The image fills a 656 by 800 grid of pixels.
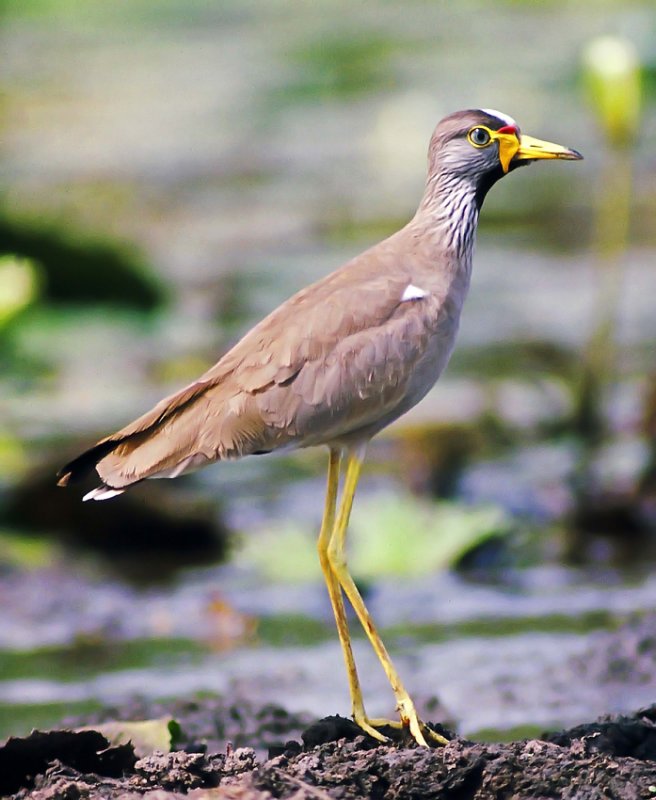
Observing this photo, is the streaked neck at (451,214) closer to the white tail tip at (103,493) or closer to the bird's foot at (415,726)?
the white tail tip at (103,493)

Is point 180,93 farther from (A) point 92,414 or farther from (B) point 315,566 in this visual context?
(B) point 315,566

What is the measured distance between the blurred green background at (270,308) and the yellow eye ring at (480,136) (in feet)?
5.87

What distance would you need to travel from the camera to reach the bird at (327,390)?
13.8 feet

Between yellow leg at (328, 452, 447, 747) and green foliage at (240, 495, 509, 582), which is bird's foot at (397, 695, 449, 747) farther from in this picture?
green foliage at (240, 495, 509, 582)

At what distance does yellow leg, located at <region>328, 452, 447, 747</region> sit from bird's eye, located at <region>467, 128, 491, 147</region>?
98 cm

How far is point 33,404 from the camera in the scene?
8.45 metres

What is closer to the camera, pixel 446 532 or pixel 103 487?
pixel 103 487

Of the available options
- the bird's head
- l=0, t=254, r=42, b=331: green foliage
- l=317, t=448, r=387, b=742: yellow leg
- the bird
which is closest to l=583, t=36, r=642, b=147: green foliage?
the bird's head

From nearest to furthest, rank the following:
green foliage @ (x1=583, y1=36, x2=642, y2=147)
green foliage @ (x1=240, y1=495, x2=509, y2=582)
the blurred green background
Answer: the blurred green background < green foliage @ (x1=240, y1=495, x2=509, y2=582) < green foliage @ (x1=583, y1=36, x2=642, y2=147)

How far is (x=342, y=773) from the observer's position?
3480 mm

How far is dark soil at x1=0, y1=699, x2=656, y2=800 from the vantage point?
3.43 m

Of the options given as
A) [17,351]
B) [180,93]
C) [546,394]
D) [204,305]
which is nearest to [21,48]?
[180,93]

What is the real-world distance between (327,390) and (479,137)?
0.95 m

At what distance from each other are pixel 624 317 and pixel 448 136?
5156 millimetres
